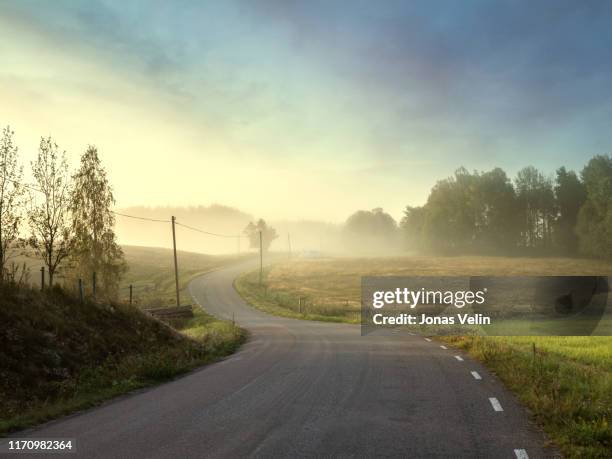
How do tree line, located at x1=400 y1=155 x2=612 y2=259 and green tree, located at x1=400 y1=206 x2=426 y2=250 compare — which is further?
green tree, located at x1=400 y1=206 x2=426 y2=250

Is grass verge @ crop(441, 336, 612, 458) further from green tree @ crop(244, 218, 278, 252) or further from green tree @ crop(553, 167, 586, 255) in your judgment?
green tree @ crop(244, 218, 278, 252)

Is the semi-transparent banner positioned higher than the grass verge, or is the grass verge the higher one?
the grass verge

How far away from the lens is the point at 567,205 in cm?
11881

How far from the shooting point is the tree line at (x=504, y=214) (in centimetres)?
11900

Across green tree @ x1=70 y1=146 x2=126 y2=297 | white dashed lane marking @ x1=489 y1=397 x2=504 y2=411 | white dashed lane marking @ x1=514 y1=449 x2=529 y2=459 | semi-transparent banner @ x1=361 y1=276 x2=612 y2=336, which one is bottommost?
semi-transparent banner @ x1=361 y1=276 x2=612 y2=336

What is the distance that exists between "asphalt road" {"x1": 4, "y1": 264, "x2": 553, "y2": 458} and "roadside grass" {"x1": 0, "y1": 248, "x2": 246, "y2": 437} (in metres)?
1.08

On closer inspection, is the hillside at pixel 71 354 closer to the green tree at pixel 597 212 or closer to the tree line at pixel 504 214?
the green tree at pixel 597 212

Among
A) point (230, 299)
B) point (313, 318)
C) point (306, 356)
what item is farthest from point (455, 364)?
point (230, 299)

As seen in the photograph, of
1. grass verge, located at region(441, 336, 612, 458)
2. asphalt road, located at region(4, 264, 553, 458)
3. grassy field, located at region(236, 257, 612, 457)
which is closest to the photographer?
asphalt road, located at region(4, 264, 553, 458)

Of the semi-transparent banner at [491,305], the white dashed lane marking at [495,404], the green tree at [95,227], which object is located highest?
the green tree at [95,227]

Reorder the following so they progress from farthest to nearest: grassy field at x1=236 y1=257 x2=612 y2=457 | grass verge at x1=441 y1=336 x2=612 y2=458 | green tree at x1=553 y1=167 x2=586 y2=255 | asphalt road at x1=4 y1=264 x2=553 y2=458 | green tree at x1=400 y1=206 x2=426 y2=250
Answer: green tree at x1=400 y1=206 x2=426 y2=250, green tree at x1=553 y1=167 x2=586 y2=255, grassy field at x1=236 y1=257 x2=612 y2=457, grass verge at x1=441 y1=336 x2=612 y2=458, asphalt road at x1=4 y1=264 x2=553 y2=458

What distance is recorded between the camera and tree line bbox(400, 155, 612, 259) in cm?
11900

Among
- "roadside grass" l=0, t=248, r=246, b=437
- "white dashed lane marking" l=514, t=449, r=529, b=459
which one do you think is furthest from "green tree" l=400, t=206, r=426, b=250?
"white dashed lane marking" l=514, t=449, r=529, b=459

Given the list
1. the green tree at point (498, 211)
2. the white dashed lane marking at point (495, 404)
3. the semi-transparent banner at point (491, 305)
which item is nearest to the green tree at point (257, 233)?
the green tree at point (498, 211)
